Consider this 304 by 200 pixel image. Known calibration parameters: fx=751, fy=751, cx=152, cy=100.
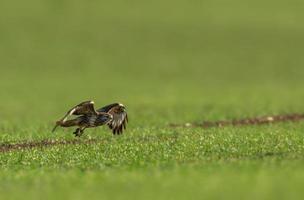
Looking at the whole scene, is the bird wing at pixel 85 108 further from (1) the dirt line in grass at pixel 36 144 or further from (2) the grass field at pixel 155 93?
(1) the dirt line in grass at pixel 36 144

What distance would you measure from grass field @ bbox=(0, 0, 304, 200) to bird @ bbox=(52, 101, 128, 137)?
2.69 feet

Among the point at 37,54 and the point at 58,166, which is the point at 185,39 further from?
the point at 58,166

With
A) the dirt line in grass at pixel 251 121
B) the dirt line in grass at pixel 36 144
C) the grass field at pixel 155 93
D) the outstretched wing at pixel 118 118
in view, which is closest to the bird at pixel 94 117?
the outstretched wing at pixel 118 118

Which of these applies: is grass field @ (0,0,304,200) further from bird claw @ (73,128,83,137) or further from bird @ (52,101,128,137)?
bird @ (52,101,128,137)

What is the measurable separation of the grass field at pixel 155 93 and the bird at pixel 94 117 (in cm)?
82

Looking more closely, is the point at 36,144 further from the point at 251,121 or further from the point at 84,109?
the point at 251,121

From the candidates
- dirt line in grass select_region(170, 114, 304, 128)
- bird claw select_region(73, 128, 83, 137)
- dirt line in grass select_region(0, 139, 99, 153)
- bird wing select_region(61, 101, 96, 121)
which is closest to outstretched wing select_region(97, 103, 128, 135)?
bird claw select_region(73, 128, 83, 137)

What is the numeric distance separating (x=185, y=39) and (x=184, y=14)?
750cm

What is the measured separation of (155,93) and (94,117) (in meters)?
33.0

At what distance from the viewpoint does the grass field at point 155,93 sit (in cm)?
1775

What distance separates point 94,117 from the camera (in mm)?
24172

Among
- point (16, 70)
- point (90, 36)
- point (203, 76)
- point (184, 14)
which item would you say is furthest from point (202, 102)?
point (184, 14)

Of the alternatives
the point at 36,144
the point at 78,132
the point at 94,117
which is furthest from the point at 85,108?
the point at 36,144

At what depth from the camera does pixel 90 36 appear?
258ft
